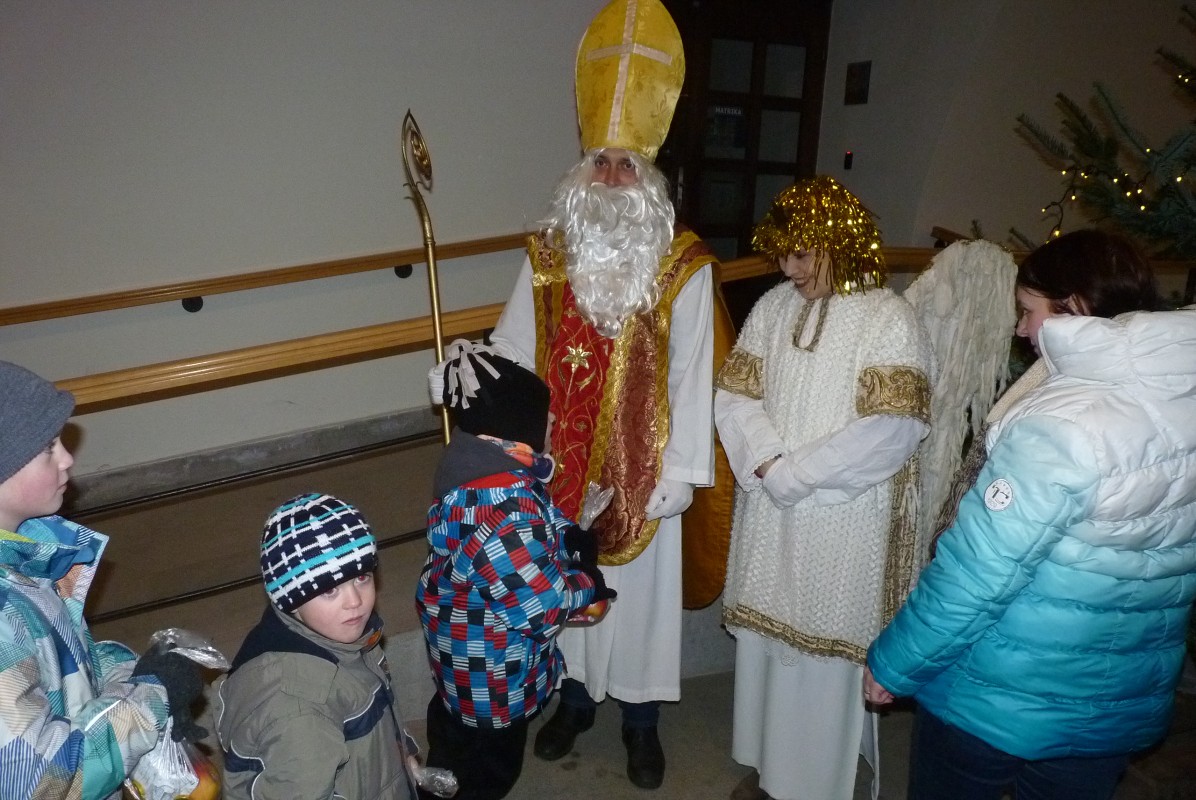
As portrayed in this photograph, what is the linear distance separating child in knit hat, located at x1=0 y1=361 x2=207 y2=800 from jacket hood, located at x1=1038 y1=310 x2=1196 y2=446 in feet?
5.55

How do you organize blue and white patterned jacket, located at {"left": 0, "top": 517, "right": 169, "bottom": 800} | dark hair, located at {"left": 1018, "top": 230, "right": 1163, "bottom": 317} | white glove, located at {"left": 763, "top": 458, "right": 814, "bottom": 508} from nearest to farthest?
blue and white patterned jacket, located at {"left": 0, "top": 517, "right": 169, "bottom": 800}, dark hair, located at {"left": 1018, "top": 230, "right": 1163, "bottom": 317}, white glove, located at {"left": 763, "top": 458, "right": 814, "bottom": 508}

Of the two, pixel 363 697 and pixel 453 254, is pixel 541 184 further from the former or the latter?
pixel 363 697

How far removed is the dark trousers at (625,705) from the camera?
8.52 ft

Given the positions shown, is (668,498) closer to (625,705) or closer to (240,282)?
(625,705)

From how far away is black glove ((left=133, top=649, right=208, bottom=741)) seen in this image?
1398 mm

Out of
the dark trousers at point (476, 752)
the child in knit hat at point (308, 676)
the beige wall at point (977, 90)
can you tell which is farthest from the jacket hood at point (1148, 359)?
the beige wall at point (977, 90)

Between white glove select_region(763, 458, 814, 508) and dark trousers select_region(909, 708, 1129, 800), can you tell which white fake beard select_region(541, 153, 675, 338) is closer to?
white glove select_region(763, 458, 814, 508)

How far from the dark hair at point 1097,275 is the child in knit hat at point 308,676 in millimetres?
1488

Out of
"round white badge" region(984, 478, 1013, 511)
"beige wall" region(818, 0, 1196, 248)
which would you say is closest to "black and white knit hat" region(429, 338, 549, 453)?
"round white badge" region(984, 478, 1013, 511)

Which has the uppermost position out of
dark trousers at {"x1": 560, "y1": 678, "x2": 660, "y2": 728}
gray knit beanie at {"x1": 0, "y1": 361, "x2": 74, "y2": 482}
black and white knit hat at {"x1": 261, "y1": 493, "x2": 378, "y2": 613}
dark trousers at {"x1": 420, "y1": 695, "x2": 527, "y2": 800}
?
gray knit beanie at {"x1": 0, "y1": 361, "x2": 74, "y2": 482}

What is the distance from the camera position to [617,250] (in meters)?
2.41

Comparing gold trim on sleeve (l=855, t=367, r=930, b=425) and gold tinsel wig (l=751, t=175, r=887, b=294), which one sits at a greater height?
gold tinsel wig (l=751, t=175, r=887, b=294)

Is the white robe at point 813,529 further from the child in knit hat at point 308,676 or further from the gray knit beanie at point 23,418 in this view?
the gray knit beanie at point 23,418

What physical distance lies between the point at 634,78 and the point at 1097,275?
1.42m
